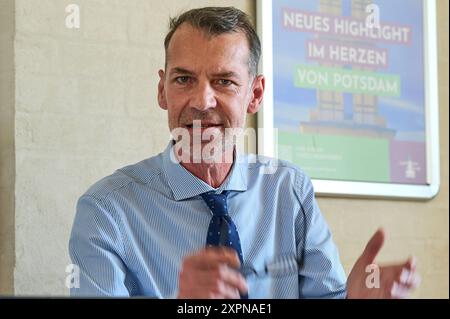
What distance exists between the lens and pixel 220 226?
148 cm

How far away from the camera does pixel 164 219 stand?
1483 mm

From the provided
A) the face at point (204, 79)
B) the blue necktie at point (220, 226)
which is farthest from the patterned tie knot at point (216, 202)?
the face at point (204, 79)

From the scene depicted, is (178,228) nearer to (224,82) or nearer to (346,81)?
(224,82)

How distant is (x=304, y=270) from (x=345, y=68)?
86cm

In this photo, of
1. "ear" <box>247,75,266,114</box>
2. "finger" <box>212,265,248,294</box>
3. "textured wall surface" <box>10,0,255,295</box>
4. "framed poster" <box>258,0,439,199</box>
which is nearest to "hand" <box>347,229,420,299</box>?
"finger" <box>212,265,248,294</box>

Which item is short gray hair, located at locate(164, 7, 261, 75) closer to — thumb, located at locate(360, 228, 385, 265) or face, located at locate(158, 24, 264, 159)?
face, located at locate(158, 24, 264, 159)

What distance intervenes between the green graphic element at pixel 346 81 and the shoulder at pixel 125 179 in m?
0.68

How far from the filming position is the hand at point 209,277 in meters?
0.91

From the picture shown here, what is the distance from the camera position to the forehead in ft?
4.96

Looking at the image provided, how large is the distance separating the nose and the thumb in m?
0.49

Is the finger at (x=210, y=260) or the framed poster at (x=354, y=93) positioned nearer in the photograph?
the finger at (x=210, y=260)

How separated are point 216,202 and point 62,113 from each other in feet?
1.33

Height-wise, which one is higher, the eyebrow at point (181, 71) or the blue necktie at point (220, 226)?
the eyebrow at point (181, 71)

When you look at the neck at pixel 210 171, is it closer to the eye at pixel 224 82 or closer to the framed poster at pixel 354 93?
the eye at pixel 224 82
